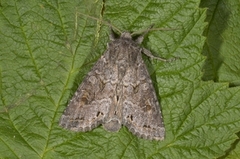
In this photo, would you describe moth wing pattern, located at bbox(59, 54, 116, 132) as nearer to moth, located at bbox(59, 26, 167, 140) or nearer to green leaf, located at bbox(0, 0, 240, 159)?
moth, located at bbox(59, 26, 167, 140)

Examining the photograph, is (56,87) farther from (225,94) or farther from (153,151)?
(225,94)

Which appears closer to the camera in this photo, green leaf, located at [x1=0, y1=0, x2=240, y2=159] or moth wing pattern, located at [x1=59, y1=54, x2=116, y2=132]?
green leaf, located at [x1=0, y1=0, x2=240, y2=159]

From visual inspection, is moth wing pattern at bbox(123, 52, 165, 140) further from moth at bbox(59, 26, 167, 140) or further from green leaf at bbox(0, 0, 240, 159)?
green leaf at bbox(0, 0, 240, 159)

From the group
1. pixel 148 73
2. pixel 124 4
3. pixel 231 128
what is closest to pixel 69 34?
pixel 124 4

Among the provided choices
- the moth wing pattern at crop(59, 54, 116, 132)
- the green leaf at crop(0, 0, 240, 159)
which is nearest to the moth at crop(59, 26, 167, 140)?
the moth wing pattern at crop(59, 54, 116, 132)

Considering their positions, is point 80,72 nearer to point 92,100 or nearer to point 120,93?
point 92,100

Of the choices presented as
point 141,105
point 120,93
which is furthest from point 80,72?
point 141,105
